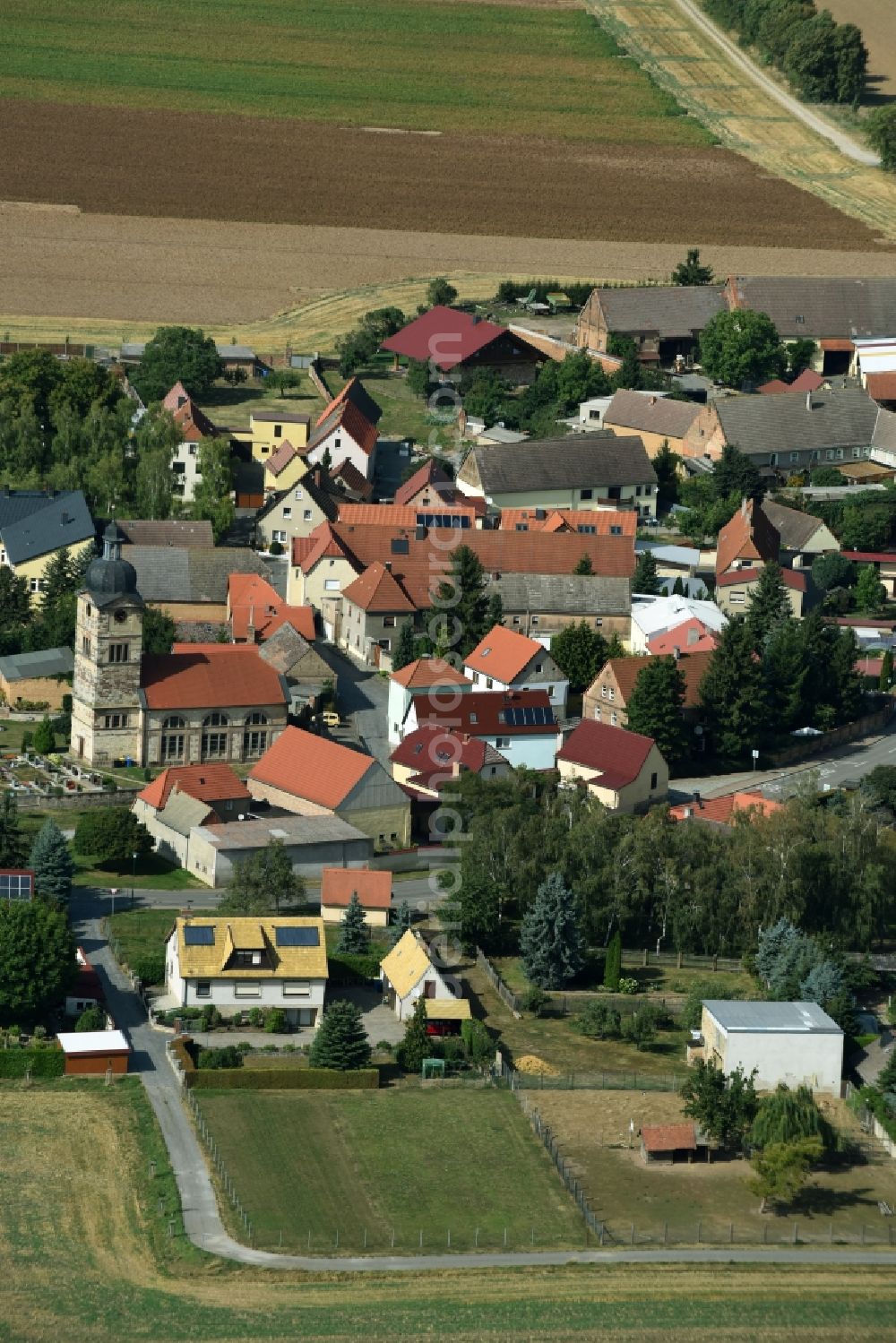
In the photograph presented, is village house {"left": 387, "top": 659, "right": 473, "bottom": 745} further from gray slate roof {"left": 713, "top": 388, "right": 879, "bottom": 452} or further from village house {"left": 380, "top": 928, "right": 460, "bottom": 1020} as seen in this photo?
gray slate roof {"left": 713, "top": 388, "right": 879, "bottom": 452}

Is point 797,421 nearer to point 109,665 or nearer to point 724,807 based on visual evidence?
point 724,807

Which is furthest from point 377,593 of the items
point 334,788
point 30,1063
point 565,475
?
point 30,1063

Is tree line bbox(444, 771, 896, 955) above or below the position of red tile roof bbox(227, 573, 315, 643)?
below

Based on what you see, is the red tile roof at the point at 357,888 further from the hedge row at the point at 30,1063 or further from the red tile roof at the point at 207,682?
the hedge row at the point at 30,1063

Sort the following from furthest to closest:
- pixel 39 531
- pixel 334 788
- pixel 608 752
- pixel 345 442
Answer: pixel 345 442, pixel 39 531, pixel 608 752, pixel 334 788

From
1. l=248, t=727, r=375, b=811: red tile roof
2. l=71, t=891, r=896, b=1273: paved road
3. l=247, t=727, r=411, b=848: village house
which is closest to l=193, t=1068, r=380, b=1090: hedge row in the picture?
l=71, t=891, r=896, b=1273: paved road

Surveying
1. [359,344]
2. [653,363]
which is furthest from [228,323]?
[653,363]

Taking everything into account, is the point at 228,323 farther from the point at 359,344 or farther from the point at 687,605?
the point at 687,605
